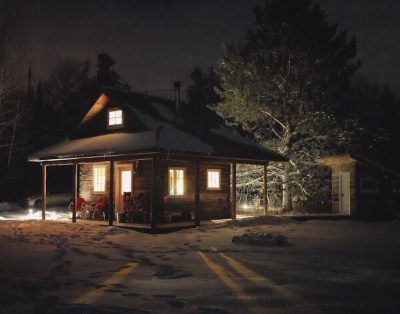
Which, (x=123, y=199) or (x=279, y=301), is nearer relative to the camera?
(x=279, y=301)

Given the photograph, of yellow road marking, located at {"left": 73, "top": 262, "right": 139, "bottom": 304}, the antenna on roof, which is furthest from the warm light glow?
yellow road marking, located at {"left": 73, "top": 262, "right": 139, "bottom": 304}

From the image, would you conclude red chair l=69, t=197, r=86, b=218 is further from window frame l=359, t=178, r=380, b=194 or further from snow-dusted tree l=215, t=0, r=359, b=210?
window frame l=359, t=178, r=380, b=194

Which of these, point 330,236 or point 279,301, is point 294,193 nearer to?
point 330,236

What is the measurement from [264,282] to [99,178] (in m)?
→ 15.4

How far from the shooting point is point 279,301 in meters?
7.61

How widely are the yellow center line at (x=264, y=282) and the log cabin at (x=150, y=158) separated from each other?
721 centimetres

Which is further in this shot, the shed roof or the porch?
the shed roof

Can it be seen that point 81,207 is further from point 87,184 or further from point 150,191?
point 150,191

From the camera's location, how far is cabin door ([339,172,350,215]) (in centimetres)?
2577

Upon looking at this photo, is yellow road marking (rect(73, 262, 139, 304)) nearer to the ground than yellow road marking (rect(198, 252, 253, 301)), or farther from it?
nearer to the ground

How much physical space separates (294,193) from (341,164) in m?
3.89

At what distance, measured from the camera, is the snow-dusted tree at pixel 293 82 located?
2767cm

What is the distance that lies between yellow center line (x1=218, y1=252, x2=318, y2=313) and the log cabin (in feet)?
23.7

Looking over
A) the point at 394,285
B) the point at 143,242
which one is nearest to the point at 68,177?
the point at 143,242
